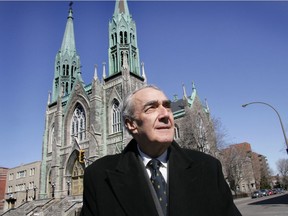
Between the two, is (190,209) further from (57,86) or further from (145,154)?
(57,86)

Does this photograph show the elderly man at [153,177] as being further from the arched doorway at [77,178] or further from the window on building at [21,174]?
the window on building at [21,174]

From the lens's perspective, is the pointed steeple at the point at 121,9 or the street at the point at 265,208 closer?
the street at the point at 265,208

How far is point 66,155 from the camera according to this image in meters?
35.8

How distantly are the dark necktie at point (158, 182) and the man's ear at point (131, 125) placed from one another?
1.06ft

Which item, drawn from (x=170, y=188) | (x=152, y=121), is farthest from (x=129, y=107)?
(x=170, y=188)

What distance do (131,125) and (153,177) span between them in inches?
19.9

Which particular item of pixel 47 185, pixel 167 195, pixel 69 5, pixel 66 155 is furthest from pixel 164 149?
pixel 69 5

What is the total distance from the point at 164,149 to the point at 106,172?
51cm

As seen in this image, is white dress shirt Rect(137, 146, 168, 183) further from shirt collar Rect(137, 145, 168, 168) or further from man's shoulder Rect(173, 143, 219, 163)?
man's shoulder Rect(173, 143, 219, 163)

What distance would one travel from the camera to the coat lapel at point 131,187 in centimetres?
180

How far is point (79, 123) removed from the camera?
3688cm

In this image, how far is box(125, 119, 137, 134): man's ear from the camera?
7.30 feet

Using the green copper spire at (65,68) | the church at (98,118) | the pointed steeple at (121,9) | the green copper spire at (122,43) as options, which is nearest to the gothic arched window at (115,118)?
the church at (98,118)

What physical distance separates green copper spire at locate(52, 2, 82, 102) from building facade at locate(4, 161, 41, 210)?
72.0 feet
